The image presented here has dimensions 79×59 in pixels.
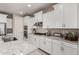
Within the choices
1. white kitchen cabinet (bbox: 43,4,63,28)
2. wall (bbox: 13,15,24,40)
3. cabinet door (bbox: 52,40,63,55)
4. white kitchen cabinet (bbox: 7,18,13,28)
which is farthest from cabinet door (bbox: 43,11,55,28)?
white kitchen cabinet (bbox: 7,18,13,28)

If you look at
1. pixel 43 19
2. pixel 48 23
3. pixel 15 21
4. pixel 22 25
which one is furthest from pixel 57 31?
pixel 15 21

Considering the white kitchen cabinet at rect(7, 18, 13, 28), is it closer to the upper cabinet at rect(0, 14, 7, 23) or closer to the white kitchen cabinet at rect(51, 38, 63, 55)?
the upper cabinet at rect(0, 14, 7, 23)

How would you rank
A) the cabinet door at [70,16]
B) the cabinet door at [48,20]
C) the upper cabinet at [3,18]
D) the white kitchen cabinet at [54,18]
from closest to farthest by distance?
1. the upper cabinet at [3,18]
2. the cabinet door at [70,16]
3. the white kitchen cabinet at [54,18]
4. the cabinet door at [48,20]

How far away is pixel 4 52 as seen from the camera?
875 millimetres

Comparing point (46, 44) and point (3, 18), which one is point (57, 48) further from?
point (3, 18)

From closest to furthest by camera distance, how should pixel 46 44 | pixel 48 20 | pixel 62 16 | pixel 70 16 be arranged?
pixel 70 16, pixel 62 16, pixel 46 44, pixel 48 20

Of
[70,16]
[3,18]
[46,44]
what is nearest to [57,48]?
[46,44]

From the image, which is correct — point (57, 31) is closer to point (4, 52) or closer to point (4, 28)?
point (4, 28)

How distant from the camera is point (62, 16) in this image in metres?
1.76

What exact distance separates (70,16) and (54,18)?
0.53m

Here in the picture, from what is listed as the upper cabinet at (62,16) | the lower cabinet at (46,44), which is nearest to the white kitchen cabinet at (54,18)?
the upper cabinet at (62,16)

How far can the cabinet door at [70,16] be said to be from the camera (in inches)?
57.1

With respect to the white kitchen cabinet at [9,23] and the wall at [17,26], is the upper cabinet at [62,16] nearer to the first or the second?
→ the wall at [17,26]

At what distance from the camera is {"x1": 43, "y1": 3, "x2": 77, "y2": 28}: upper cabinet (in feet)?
4.83
